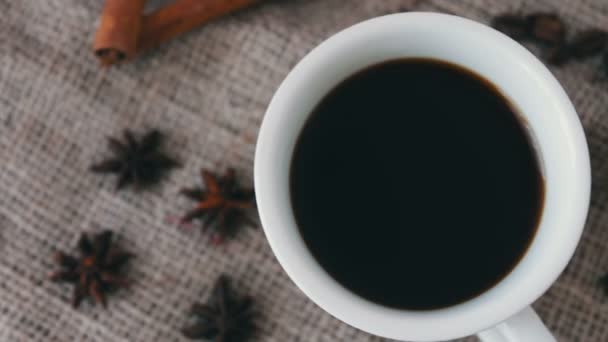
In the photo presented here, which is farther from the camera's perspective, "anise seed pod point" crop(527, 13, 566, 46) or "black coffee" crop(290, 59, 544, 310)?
"anise seed pod point" crop(527, 13, 566, 46)

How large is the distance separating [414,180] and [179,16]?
0.40m

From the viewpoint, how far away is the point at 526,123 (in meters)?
0.73

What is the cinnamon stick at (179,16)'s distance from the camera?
3.15 feet

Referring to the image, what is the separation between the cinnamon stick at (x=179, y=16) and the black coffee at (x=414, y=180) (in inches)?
11.5

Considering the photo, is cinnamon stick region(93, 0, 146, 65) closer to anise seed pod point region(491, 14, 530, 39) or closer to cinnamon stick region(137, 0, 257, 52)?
cinnamon stick region(137, 0, 257, 52)

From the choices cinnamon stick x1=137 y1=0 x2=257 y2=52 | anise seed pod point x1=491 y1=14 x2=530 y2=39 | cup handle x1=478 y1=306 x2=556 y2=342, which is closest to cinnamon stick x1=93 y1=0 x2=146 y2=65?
cinnamon stick x1=137 y1=0 x2=257 y2=52

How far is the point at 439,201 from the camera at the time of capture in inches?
29.9

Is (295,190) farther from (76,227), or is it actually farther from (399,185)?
(76,227)

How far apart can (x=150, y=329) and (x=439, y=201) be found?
1.44ft

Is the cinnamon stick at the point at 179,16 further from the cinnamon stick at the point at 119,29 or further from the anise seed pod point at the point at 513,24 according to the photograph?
the anise seed pod point at the point at 513,24

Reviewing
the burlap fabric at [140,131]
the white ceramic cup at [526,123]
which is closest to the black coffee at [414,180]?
the white ceramic cup at [526,123]

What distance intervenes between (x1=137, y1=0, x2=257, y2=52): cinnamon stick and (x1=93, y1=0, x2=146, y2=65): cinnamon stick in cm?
2

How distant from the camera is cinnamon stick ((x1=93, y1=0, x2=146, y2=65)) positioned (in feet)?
3.04

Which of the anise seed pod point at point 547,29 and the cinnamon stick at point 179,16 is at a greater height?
the anise seed pod point at point 547,29
